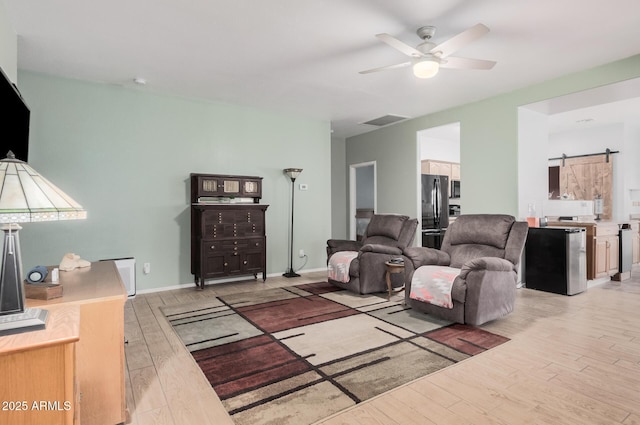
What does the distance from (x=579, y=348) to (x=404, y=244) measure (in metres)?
2.02

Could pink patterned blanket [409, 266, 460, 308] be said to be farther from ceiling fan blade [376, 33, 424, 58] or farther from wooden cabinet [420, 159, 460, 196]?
wooden cabinet [420, 159, 460, 196]

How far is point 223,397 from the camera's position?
6.59 ft

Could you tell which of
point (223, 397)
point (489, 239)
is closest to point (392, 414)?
point (223, 397)

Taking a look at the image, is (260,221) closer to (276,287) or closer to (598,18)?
(276,287)

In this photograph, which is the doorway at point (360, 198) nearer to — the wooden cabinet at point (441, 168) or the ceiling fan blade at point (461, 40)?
the wooden cabinet at point (441, 168)

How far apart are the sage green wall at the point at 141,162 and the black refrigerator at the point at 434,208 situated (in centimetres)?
237

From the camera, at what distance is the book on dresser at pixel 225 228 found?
4.61 metres

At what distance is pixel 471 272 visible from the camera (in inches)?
120

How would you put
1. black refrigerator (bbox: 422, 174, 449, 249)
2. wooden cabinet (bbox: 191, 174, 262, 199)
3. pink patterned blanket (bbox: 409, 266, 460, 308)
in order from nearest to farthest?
pink patterned blanket (bbox: 409, 266, 460, 308)
wooden cabinet (bbox: 191, 174, 262, 199)
black refrigerator (bbox: 422, 174, 449, 249)

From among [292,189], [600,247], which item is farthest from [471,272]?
[292,189]

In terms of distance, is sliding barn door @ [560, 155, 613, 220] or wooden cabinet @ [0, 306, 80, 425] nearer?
wooden cabinet @ [0, 306, 80, 425]

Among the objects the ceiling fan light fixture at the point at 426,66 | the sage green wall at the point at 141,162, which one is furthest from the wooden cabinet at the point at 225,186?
the ceiling fan light fixture at the point at 426,66

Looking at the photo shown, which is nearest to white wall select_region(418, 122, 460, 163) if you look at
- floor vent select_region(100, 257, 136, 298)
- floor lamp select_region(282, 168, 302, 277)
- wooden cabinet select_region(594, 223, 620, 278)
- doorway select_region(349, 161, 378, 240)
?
doorway select_region(349, 161, 378, 240)

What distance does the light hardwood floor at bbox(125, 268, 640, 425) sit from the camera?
1.82 meters
